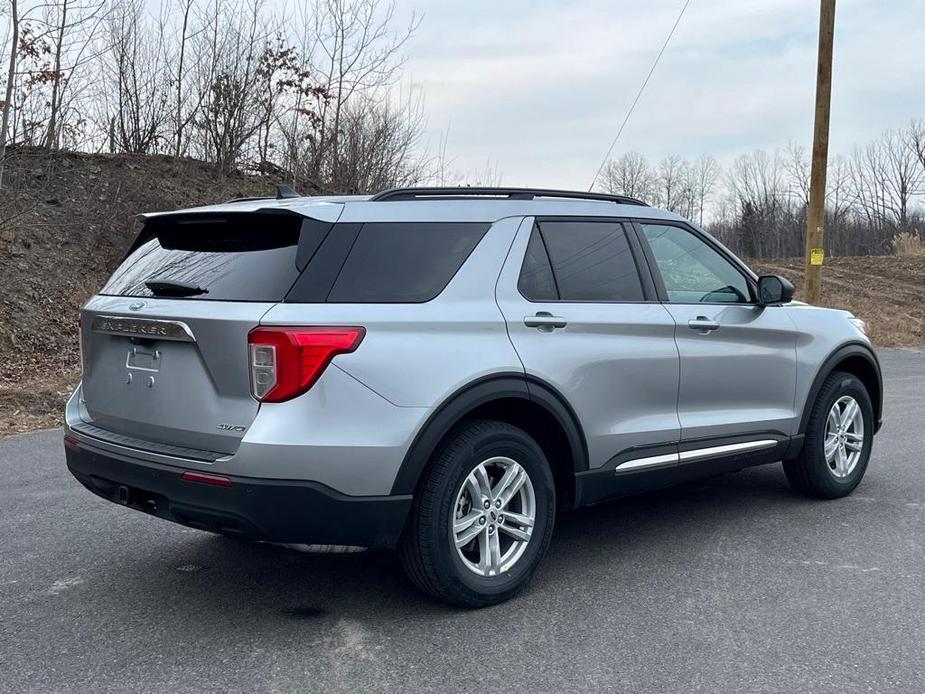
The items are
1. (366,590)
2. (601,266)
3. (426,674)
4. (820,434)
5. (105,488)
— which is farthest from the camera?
(820,434)

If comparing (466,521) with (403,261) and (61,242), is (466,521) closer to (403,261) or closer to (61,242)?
(403,261)

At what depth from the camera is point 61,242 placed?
47.1 feet

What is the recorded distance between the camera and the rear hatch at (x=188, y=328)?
3525 millimetres

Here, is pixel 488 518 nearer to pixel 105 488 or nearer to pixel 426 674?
pixel 426 674

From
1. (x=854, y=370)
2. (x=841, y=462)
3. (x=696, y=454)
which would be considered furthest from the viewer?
(x=854, y=370)

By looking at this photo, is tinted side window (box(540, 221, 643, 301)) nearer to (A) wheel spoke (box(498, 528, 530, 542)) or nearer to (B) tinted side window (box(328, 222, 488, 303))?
(B) tinted side window (box(328, 222, 488, 303))

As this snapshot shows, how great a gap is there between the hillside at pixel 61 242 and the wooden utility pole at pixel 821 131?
4.40 metres

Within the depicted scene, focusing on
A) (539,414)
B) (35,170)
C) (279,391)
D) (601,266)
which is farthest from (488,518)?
(35,170)

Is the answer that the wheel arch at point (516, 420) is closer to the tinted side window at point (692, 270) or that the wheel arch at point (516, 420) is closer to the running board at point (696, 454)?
the running board at point (696, 454)

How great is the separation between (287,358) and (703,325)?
7.89 feet

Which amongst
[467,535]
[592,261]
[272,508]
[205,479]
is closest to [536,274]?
[592,261]

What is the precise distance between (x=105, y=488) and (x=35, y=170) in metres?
12.5

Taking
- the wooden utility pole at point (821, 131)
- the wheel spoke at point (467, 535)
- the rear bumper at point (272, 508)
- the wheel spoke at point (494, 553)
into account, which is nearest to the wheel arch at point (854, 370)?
the wheel spoke at point (494, 553)

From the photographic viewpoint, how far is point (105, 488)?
393 cm
